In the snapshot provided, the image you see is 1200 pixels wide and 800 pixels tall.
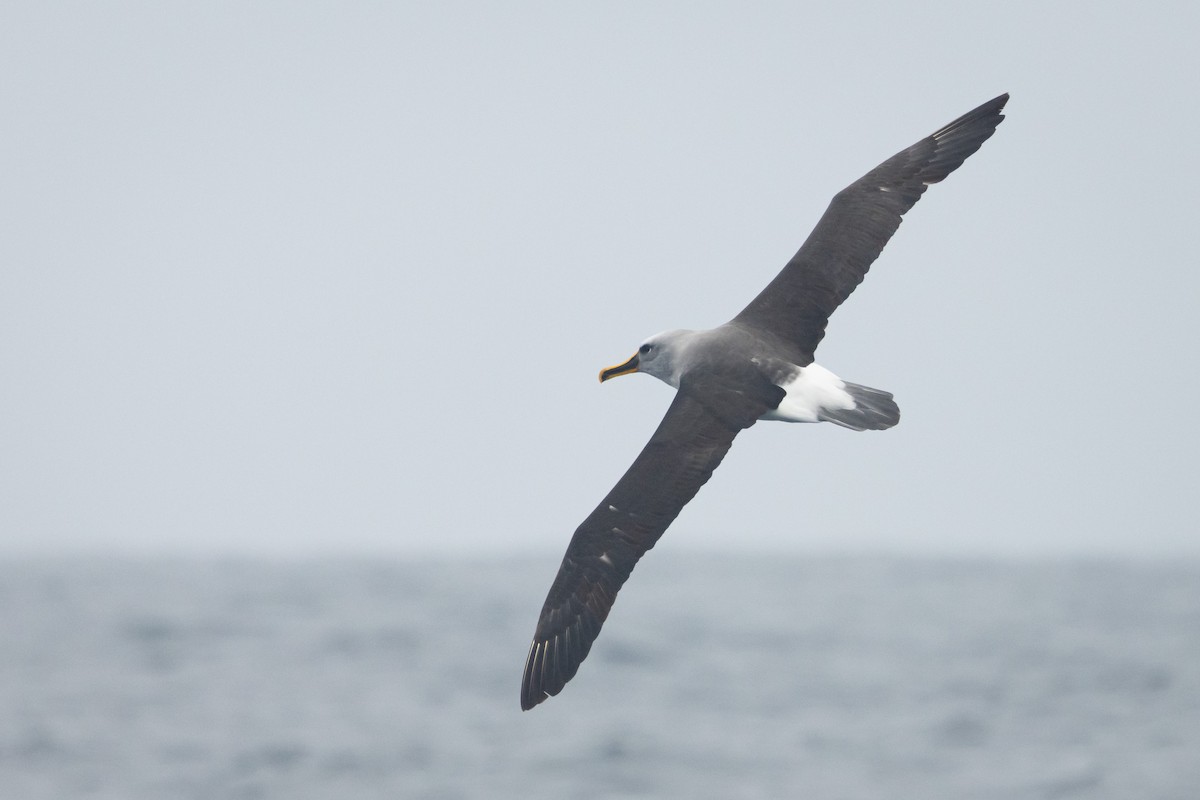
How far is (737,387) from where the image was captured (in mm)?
10891

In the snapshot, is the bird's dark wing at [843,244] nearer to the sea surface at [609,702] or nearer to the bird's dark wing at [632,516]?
the bird's dark wing at [632,516]

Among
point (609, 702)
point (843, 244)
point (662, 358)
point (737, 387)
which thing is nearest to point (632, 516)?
point (737, 387)

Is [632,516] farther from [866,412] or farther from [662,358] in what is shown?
[866,412]

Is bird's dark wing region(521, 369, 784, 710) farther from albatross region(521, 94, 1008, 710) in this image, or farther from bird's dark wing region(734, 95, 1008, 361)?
bird's dark wing region(734, 95, 1008, 361)

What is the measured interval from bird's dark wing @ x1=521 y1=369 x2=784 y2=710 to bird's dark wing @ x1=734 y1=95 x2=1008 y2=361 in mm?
770

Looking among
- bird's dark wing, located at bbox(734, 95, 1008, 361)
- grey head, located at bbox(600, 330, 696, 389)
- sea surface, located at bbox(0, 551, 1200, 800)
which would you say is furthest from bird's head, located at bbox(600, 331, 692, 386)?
sea surface, located at bbox(0, 551, 1200, 800)

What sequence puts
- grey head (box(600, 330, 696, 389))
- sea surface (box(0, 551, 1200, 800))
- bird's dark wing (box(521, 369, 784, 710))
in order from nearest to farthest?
bird's dark wing (box(521, 369, 784, 710)) → grey head (box(600, 330, 696, 389)) → sea surface (box(0, 551, 1200, 800))

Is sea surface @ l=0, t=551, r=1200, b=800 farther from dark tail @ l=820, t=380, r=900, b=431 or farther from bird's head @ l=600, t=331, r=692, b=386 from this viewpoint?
dark tail @ l=820, t=380, r=900, b=431

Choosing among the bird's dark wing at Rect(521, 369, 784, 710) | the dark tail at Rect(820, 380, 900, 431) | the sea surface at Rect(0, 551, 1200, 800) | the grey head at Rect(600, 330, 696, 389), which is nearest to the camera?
the bird's dark wing at Rect(521, 369, 784, 710)

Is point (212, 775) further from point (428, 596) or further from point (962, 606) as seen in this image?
point (962, 606)

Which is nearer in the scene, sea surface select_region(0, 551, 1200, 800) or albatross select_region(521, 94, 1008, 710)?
albatross select_region(521, 94, 1008, 710)

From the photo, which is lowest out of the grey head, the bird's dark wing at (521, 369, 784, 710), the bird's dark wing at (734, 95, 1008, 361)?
the bird's dark wing at (521, 369, 784, 710)

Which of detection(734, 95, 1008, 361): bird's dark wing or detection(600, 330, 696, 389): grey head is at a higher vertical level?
detection(734, 95, 1008, 361): bird's dark wing

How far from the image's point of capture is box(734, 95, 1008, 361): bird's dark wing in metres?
11.5
